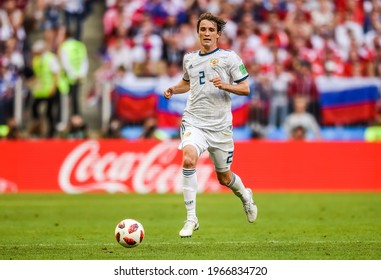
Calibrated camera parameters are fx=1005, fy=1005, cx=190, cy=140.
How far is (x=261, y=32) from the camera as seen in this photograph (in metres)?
25.8

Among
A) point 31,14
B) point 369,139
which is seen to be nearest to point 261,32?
point 369,139

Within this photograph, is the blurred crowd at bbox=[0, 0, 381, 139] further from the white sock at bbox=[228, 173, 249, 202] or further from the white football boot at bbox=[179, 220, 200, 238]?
the white football boot at bbox=[179, 220, 200, 238]

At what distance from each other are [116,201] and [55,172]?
9.73ft

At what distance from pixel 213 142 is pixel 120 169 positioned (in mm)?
10201

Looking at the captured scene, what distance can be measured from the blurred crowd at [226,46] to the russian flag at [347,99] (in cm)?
23

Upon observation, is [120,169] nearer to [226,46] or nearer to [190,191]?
[226,46]

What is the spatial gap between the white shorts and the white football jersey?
8cm

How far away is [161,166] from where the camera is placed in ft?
74.5

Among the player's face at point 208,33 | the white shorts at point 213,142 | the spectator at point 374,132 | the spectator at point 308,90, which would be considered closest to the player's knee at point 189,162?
the white shorts at point 213,142

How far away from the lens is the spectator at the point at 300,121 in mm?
23062

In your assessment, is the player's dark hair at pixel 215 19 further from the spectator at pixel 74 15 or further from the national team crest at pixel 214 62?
the spectator at pixel 74 15

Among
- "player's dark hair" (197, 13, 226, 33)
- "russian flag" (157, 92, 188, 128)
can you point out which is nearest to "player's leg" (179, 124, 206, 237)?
"player's dark hair" (197, 13, 226, 33)

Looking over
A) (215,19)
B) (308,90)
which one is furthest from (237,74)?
(308,90)
